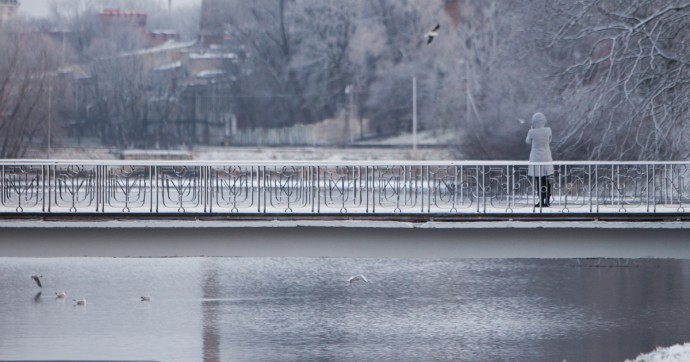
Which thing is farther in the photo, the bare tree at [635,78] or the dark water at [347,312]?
the bare tree at [635,78]

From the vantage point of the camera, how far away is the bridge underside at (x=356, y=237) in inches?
691

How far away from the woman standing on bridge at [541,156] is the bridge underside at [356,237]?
1.10m

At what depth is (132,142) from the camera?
7306cm

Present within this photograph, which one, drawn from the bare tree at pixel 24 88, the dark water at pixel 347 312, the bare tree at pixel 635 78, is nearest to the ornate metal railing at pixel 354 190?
the dark water at pixel 347 312

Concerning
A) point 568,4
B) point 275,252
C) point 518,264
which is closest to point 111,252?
point 275,252

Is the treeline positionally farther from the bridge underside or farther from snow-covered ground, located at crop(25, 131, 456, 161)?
the bridge underside

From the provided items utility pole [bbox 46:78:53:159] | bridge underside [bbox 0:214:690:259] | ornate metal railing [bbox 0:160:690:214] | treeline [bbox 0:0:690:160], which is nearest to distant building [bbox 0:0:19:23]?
treeline [bbox 0:0:690:160]

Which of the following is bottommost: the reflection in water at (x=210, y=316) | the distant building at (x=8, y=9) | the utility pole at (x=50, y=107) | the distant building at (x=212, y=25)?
the reflection in water at (x=210, y=316)

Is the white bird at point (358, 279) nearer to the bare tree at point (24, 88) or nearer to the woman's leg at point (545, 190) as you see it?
the woman's leg at point (545, 190)

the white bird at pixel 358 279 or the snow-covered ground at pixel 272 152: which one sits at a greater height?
the snow-covered ground at pixel 272 152

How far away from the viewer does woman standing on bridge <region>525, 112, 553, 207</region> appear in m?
19.3

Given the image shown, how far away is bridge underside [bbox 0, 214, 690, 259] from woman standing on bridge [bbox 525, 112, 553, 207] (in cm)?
110

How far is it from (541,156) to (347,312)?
242 inches

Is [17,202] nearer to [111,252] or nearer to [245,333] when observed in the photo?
[111,252]
